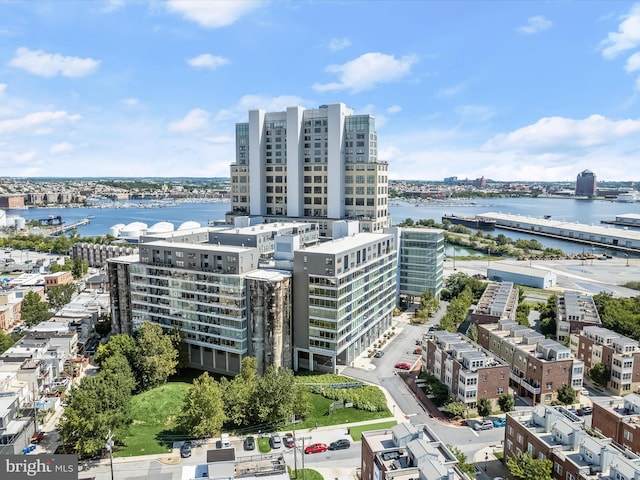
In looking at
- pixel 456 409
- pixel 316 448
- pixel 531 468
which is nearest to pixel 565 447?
pixel 531 468

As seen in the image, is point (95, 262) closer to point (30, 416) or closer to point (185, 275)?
point (185, 275)

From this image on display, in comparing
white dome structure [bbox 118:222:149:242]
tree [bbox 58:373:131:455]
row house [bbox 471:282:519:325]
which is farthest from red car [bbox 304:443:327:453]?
white dome structure [bbox 118:222:149:242]

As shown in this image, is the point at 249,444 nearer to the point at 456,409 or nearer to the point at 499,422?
the point at 456,409

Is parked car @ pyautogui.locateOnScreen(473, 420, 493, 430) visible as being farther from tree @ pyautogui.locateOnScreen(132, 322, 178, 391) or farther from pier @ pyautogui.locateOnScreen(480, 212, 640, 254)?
pier @ pyautogui.locateOnScreen(480, 212, 640, 254)

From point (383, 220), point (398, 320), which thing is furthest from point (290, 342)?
point (383, 220)

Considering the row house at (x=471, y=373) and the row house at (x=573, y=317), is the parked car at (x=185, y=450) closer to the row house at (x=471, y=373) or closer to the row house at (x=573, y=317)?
the row house at (x=471, y=373)
